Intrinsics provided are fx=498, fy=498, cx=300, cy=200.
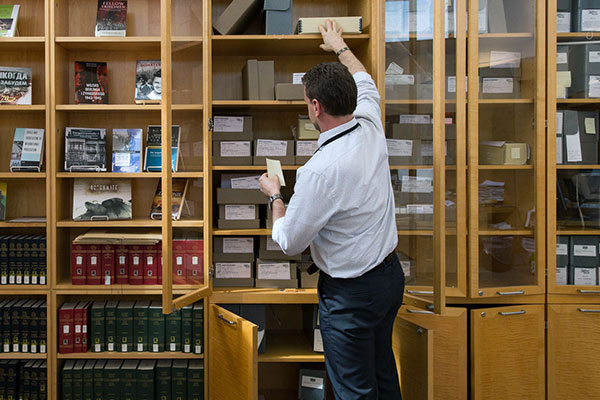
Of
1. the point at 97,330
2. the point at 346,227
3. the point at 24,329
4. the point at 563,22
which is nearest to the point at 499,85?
the point at 563,22

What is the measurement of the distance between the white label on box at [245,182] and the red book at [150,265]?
0.58 meters

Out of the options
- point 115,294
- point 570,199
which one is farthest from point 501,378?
point 115,294

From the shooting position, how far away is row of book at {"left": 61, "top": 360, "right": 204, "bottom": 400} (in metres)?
2.77

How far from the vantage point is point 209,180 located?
2.56 meters

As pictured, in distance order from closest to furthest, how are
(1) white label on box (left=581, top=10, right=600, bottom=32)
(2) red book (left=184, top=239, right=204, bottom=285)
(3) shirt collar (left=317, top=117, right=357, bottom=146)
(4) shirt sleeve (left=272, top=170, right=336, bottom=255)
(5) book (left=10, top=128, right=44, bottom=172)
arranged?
1. (4) shirt sleeve (left=272, top=170, right=336, bottom=255)
2. (3) shirt collar (left=317, top=117, right=357, bottom=146)
3. (2) red book (left=184, top=239, right=204, bottom=285)
4. (1) white label on box (left=581, top=10, right=600, bottom=32)
5. (5) book (left=10, top=128, right=44, bottom=172)

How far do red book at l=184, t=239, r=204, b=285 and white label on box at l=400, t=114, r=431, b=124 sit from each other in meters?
1.19

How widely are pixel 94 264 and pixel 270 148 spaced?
1.19 metres

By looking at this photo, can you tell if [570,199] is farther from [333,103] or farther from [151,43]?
[151,43]

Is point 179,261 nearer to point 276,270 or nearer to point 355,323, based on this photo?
point 276,270

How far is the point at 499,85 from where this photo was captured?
2.61 m

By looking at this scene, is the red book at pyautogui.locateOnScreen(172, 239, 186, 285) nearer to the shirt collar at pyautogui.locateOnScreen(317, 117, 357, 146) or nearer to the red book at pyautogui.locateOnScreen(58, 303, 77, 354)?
the red book at pyautogui.locateOnScreen(58, 303, 77, 354)

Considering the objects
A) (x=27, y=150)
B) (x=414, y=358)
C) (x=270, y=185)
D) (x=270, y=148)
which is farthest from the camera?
(x=27, y=150)

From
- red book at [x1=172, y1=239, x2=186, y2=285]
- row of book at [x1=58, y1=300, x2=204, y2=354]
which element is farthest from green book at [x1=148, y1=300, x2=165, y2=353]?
red book at [x1=172, y1=239, x2=186, y2=285]

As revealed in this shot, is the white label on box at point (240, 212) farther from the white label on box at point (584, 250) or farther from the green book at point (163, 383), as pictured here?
the white label on box at point (584, 250)
